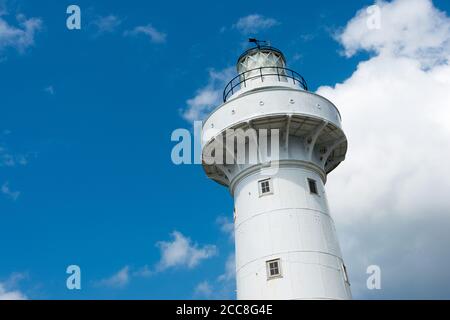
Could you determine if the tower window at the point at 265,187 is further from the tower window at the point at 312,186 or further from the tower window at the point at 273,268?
the tower window at the point at 273,268

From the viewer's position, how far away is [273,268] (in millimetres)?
19906

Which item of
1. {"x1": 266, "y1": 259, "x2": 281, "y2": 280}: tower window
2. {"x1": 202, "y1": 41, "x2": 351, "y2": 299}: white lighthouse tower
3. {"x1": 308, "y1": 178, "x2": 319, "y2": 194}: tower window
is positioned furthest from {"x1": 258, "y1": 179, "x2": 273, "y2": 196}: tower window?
{"x1": 266, "y1": 259, "x2": 281, "y2": 280}: tower window

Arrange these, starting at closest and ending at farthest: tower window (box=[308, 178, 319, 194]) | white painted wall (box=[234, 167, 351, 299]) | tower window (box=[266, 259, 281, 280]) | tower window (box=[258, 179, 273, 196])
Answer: white painted wall (box=[234, 167, 351, 299]) → tower window (box=[266, 259, 281, 280]) → tower window (box=[258, 179, 273, 196]) → tower window (box=[308, 178, 319, 194])

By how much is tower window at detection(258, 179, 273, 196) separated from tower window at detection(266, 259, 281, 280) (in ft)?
11.2

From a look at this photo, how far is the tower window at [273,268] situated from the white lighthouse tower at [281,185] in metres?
0.04

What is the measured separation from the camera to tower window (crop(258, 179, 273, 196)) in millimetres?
21844

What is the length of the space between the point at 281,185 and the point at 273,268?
13.4 ft

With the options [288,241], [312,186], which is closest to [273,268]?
[288,241]

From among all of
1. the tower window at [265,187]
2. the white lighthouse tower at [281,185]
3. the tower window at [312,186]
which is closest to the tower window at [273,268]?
the white lighthouse tower at [281,185]

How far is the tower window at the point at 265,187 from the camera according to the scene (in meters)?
21.8

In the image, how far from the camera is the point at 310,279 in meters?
19.5

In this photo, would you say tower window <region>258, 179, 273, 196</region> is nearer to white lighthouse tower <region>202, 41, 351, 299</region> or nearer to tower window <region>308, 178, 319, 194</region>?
white lighthouse tower <region>202, 41, 351, 299</region>
